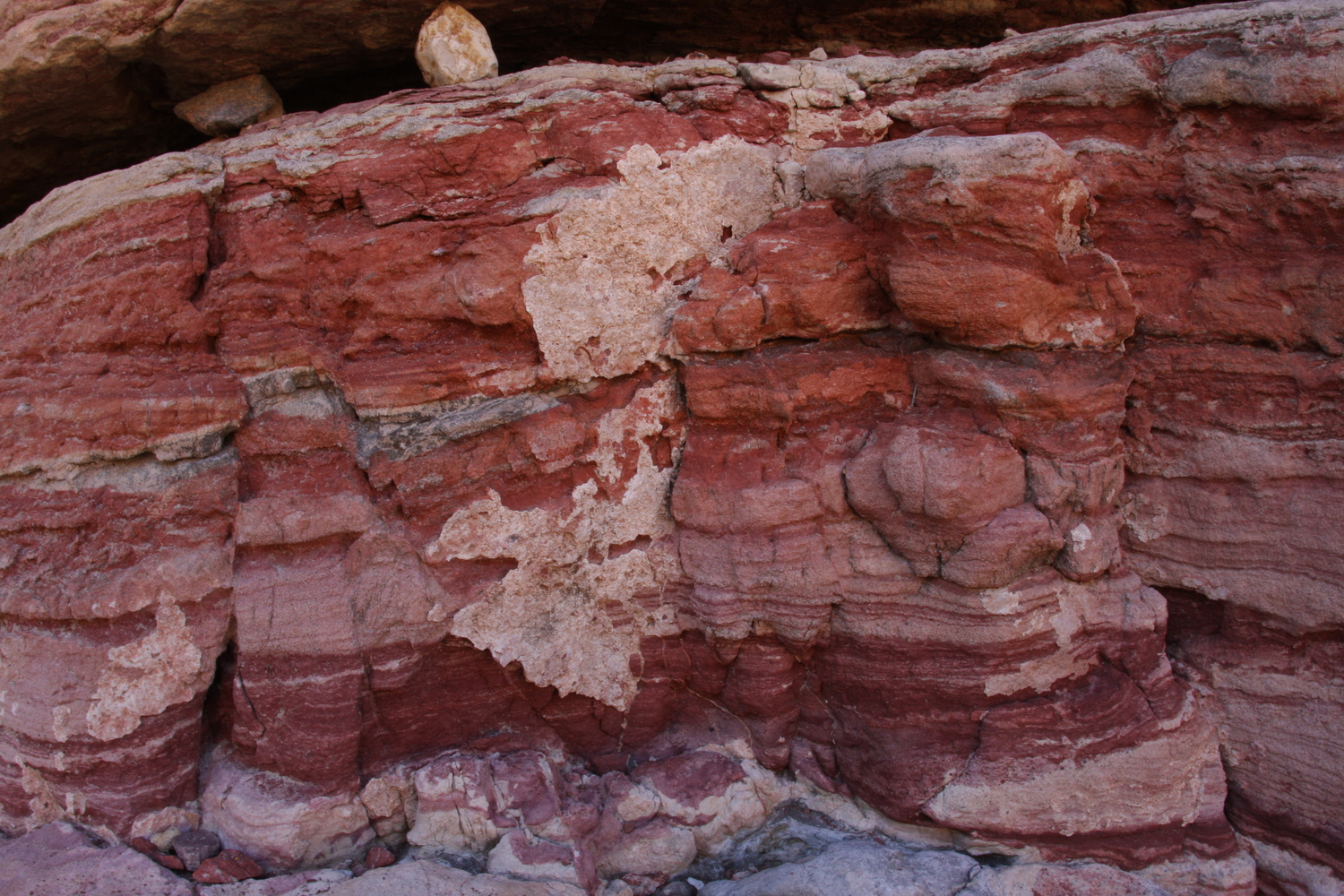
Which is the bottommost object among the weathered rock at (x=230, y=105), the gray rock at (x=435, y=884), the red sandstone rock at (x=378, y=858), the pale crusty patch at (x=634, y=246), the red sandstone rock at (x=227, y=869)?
the red sandstone rock at (x=378, y=858)

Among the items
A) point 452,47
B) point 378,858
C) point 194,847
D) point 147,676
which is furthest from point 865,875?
point 452,47

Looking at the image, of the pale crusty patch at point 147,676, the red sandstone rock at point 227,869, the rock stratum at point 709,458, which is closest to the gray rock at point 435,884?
the rock stratum at point 709,458

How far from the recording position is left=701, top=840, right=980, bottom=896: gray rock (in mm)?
3461

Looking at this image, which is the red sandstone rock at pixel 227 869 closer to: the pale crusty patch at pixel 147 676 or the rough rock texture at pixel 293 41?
the pale crusty patch at pixel 147 676

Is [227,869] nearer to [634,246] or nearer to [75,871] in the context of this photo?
[75,871]

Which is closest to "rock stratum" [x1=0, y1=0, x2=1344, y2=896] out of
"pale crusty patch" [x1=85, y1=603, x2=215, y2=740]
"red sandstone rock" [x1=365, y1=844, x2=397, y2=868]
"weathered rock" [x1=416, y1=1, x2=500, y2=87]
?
"pale crusty patch" [x1=85, y1=603, x2=215, y2=740]

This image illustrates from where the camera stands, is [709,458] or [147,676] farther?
[709,458]

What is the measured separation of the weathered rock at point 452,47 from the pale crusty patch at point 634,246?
3.35 ft

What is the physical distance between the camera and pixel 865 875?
3.51 metres

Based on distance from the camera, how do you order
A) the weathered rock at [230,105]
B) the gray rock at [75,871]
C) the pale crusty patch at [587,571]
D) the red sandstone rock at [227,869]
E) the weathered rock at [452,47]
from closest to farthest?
1. the gray rock at [75,871]
2. the red sandstone rock at [227,869]
3. the pale crusty patch at [587,571]
4. the weathered rock at [452,47]
5. the weathered rock at [230,105]

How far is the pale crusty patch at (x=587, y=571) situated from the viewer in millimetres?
3799

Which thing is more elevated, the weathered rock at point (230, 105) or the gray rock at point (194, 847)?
the weathered rock at point (230, 105)

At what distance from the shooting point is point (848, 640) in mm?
3809

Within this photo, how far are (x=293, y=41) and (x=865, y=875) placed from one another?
4.75 meters
